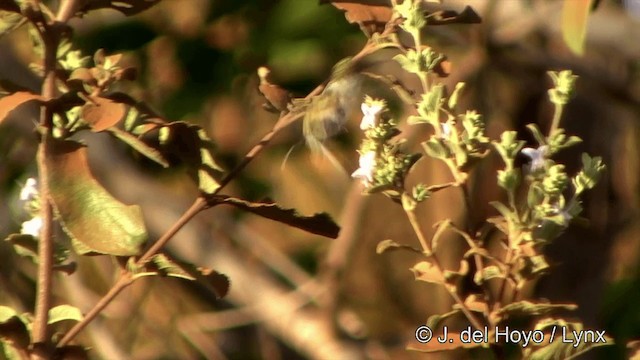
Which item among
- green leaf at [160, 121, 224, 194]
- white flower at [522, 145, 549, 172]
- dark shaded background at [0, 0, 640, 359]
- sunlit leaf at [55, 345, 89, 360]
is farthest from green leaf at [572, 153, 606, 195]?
dark shaded background at [0, 0, 640, 359]

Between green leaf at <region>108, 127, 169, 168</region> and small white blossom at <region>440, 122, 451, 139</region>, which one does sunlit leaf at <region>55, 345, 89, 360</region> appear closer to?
green leaf at <region>108, 127, 169, 168</region>

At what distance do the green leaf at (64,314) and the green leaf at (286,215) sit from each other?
0.39ft

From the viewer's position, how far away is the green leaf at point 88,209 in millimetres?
629

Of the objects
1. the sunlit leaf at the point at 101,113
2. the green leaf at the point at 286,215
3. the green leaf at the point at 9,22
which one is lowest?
the green leaf at the point at 286,215

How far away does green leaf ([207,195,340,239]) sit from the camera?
0.68 m

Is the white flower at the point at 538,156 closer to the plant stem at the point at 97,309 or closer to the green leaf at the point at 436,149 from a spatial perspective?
the green leaf at the point at 436,149

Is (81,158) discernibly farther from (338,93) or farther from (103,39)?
(103,39)

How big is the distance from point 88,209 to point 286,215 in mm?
130

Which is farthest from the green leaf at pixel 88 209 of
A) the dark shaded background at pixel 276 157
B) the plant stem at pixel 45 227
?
the dark shaded background at pixel 276 157

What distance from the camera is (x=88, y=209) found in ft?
2.10

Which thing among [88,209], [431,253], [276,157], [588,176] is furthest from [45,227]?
[276,157]

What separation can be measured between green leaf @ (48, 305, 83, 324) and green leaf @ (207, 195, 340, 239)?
12 centimetres

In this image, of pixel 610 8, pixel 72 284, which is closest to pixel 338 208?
pixel 610 8

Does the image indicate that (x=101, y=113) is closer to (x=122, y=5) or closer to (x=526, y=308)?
(x=122, y=5)
